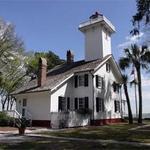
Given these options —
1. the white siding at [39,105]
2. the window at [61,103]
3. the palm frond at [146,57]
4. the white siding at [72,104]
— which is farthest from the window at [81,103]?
the palm frond at [146,57]

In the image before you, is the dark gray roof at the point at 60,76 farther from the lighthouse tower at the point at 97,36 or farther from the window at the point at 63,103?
the window at the point at 63,103

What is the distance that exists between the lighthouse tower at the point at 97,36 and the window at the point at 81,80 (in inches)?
162

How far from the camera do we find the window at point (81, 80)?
88.4 ft

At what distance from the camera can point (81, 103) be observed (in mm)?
27062

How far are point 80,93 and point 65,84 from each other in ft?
6.62

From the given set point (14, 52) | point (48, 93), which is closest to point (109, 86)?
point (48, 93)

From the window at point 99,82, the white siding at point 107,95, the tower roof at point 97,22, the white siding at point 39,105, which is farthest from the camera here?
the tower roof at point 97,22

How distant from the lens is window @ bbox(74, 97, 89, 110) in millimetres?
26469

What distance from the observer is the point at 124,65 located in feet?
98.3

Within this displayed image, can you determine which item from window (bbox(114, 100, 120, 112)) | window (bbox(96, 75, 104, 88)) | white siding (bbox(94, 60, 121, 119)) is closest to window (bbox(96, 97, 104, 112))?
white siding (bbox(94, 60, 121, 119))

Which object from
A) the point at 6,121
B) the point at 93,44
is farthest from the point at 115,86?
the point at 6,121

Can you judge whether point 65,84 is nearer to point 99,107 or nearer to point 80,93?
point 80,93

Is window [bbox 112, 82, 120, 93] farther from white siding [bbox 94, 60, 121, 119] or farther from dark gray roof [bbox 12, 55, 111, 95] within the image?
dark gray roof [bbox 12, 55, 111, 95]

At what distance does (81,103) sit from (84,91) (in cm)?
135
